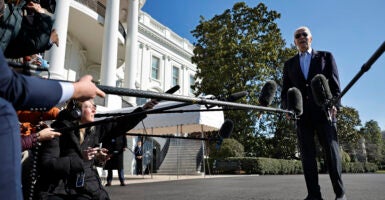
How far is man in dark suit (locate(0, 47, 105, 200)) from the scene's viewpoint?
48.0 inches

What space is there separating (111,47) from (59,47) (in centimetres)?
324

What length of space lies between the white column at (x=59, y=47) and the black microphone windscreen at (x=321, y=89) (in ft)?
40.5

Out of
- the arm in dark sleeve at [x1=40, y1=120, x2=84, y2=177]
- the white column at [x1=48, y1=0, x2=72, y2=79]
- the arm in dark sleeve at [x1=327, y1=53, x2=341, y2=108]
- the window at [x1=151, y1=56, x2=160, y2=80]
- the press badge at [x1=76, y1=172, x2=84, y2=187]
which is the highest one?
the window at [x1=151, y1=56, x2=160, y2=80]

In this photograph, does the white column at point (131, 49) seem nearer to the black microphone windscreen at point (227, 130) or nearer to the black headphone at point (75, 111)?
the black headphone at point (75, 111)

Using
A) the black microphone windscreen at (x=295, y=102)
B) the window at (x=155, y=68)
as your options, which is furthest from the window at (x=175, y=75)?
the black microphone windscreen at (x=295, y=102)

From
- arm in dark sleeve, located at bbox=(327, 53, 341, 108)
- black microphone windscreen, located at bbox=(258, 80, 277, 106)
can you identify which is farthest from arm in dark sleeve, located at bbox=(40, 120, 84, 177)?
arm in dark sleeve, located at bbox=(327, 53, 341, 108)

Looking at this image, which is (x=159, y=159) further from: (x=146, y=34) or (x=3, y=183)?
(x=3, y=183)

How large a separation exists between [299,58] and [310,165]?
1410mm

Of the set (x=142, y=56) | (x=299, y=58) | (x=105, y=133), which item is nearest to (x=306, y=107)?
(x=299, y=58)

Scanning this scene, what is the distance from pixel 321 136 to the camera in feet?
13.2

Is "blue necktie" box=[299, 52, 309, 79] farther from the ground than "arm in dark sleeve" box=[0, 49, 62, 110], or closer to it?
farther from the ground

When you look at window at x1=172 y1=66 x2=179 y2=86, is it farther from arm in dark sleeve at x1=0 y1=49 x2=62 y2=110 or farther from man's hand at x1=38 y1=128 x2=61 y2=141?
arm in dark sleeve at x1=0 y1=49 x2=62 y2=110

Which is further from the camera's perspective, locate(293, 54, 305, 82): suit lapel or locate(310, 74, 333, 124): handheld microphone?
locate(293, 54, 305, 82): suit lapel

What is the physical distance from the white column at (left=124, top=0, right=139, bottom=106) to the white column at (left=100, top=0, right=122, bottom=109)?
2.29m
